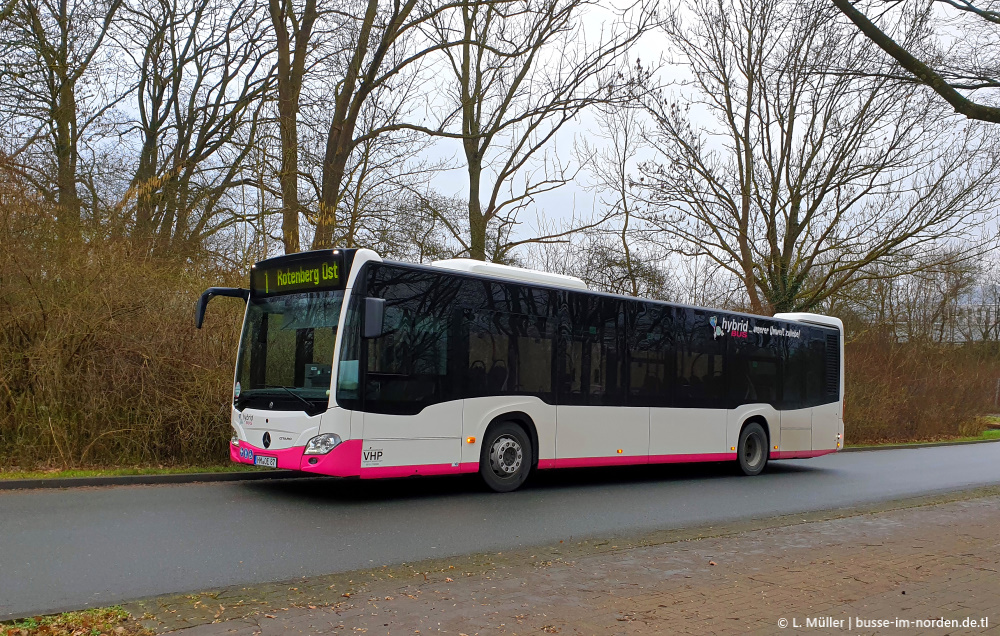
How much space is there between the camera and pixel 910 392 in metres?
30.3

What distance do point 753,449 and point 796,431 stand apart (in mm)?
1380

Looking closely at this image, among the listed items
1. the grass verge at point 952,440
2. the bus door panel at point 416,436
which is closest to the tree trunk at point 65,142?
the bus door panel at point 416,436

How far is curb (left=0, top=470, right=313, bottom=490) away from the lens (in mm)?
10406

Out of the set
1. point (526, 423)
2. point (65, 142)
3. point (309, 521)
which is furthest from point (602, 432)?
point (65, 142)

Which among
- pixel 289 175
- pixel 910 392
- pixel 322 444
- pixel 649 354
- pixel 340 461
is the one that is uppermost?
pixel 289 175

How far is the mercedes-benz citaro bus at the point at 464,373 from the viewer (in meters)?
9.95

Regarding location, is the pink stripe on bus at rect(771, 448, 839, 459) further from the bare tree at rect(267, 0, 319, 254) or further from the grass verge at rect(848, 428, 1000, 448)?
the bare tree at rect(267, 0, 319, 254)

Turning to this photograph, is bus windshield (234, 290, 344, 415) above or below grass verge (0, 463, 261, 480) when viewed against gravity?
above

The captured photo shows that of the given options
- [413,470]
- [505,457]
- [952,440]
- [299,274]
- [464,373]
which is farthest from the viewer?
[952,440]

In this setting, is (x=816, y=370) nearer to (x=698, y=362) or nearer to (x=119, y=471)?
(x=698, y=362)

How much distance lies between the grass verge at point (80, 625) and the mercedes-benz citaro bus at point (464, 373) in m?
4.48

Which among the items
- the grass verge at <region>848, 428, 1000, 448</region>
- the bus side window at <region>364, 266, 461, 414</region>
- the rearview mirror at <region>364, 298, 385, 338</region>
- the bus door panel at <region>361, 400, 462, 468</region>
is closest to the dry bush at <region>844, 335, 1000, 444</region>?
the grass verge at <region>848, 428, 1000, 448</region>

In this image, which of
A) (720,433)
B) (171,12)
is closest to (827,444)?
(720,433)

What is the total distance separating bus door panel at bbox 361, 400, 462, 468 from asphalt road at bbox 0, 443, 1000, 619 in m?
0.58
